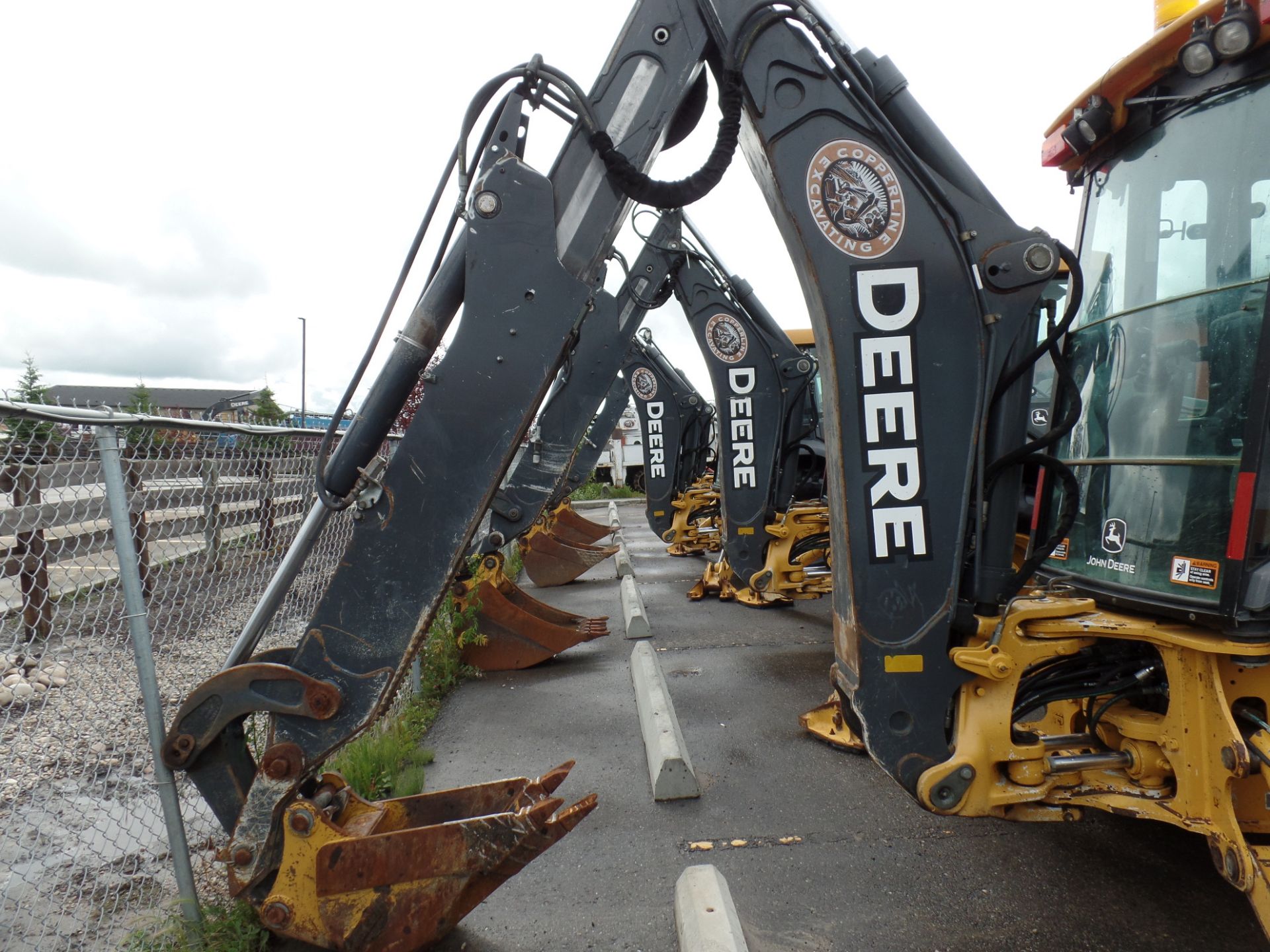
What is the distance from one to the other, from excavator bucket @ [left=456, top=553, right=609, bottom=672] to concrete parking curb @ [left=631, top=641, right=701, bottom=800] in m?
1.16

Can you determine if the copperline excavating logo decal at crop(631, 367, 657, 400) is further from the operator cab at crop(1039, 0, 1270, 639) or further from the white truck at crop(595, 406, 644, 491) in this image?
the white truck at crop(595, 406, 644, 491)

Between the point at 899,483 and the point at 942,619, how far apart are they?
509 millimetres

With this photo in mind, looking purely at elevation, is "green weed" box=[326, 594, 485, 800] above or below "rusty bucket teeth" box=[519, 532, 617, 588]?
below

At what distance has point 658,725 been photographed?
14.6 feet

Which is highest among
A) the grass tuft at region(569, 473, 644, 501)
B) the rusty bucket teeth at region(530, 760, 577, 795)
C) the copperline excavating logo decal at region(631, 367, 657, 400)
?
the copperline excavating logo decal at region(631, 367, 657, 400)

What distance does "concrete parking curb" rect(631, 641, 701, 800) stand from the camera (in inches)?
156

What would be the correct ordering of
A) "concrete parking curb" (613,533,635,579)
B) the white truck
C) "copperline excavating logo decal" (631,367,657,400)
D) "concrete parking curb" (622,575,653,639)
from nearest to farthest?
"concrete parking curb" (622,575,653,639) < "concrete parking curb" (613,533,635,579) < "copperline excavating logo decal" (631,367,657,400) < the white truck

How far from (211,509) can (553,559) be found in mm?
7045

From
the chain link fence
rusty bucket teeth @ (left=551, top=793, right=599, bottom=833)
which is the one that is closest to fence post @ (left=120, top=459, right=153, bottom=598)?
the chain link fence

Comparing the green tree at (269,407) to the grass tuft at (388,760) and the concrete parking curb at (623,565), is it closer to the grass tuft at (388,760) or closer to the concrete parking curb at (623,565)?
the concrete parking curb at (623,565)

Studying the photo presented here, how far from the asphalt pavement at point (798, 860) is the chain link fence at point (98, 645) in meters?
1.35

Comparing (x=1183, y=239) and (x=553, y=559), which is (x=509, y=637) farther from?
(x=1183, y=239)

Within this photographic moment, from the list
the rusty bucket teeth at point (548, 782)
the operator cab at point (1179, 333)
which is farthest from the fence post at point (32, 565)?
the operator cab at point (1179, 333)

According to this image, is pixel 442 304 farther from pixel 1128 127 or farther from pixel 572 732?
pixel 572 732
